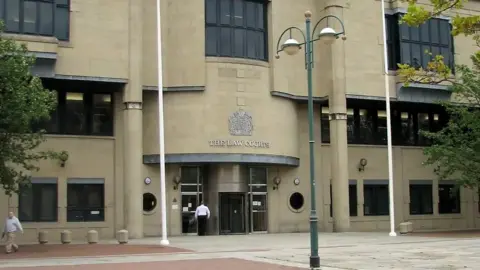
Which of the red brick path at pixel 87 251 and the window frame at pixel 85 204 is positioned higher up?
the window frame at pixel 85 204

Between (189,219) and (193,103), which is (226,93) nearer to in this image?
(193,103)

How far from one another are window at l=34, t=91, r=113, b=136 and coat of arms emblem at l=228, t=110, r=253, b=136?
668 cm

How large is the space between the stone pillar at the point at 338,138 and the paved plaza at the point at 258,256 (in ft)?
28.0

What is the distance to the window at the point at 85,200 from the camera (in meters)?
34.4

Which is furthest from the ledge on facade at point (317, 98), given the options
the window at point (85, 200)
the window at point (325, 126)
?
the window at point (85, 200)

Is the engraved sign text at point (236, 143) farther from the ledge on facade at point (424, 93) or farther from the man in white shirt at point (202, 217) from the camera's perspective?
the ledge on facade at point (424, 93)

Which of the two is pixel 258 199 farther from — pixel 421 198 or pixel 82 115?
pixel 421 198

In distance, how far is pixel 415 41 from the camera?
134ft

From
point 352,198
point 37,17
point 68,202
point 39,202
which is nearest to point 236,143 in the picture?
point 68,202

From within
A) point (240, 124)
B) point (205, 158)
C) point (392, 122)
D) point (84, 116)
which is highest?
point (392, 122)

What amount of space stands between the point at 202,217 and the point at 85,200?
6.34m

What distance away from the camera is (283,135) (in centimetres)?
3728

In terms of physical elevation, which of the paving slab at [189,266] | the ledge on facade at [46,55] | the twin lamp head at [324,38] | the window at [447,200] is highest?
the ledge on facade at [46,55]

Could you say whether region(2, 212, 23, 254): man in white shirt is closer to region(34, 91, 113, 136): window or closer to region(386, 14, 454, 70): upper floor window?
region(34, 91, 113, 136): window
